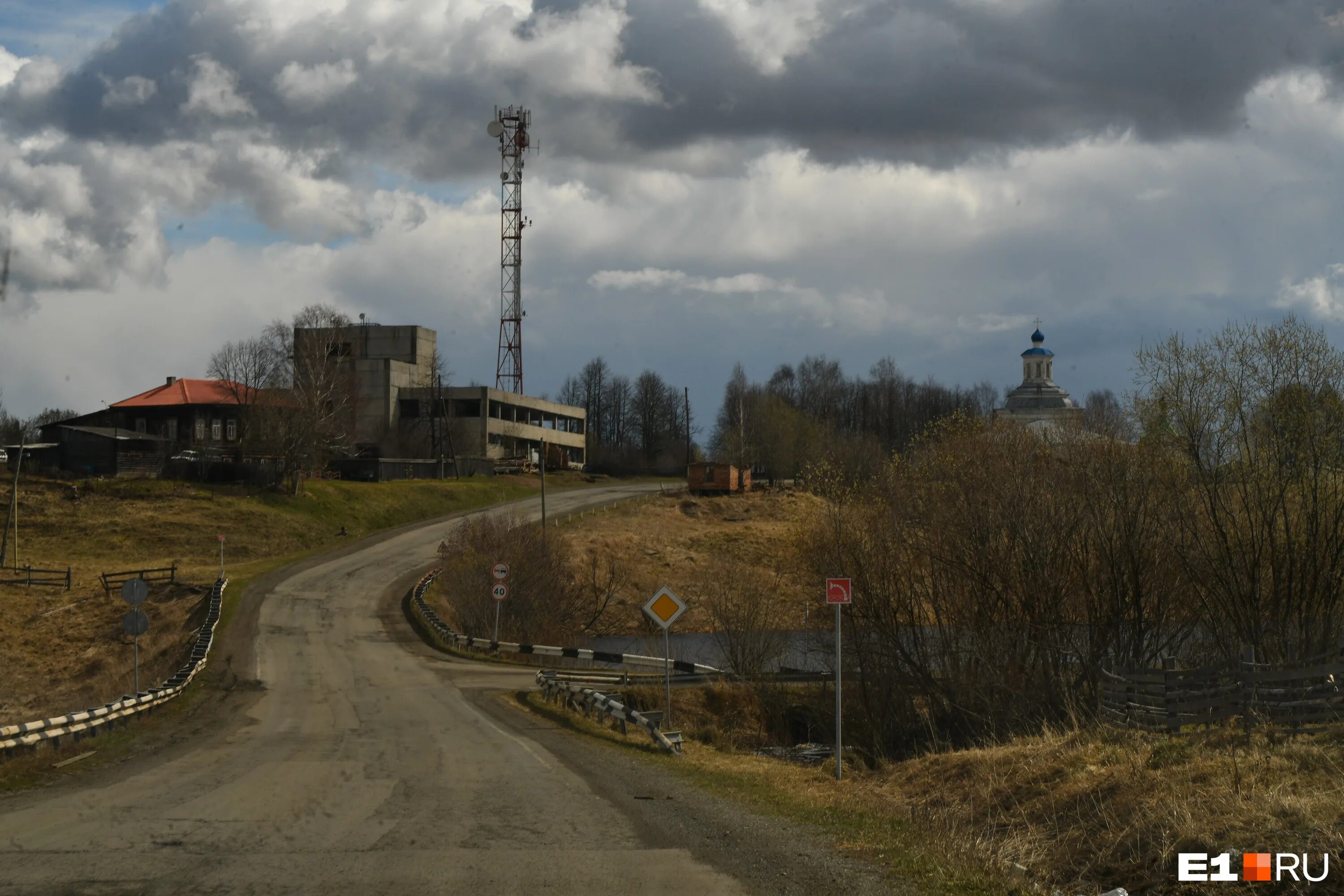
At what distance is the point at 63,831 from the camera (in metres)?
11.6

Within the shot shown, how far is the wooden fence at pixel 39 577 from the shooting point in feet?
178

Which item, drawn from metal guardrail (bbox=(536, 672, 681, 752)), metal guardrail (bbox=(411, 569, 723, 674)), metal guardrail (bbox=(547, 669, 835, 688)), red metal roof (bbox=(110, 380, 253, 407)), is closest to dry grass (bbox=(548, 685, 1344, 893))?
metal guardrail (bbox=(536, 672, 681, 752))

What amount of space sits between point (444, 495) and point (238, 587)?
3374cm

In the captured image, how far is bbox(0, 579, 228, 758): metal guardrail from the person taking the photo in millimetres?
18656

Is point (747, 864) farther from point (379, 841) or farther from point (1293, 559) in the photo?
point (1293, 559)

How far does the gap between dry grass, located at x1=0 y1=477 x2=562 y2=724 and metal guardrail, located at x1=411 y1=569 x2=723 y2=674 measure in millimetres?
8957

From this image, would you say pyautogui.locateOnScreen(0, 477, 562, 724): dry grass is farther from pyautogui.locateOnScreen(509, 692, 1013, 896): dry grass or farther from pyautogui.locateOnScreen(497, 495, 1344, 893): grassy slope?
pyautogui.locateOnScreen(497, 495, 1344, 893): grassy slope

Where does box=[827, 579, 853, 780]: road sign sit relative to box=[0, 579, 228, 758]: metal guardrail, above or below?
above

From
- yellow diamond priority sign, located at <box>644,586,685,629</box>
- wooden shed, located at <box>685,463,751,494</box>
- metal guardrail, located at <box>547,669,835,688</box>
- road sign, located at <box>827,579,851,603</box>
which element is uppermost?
wooden shed, located at <box>685,463,751,494</box>

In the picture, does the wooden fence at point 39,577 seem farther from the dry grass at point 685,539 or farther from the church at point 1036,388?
the church at point 1036,388

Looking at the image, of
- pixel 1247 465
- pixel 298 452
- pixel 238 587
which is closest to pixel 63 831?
pixel 1247 465

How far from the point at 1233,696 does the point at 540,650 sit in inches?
1011

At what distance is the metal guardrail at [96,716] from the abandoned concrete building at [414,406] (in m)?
62.4

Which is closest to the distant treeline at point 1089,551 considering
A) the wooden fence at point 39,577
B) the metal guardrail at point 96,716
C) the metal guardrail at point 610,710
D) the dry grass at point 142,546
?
the metal guardrail at point 610,710
